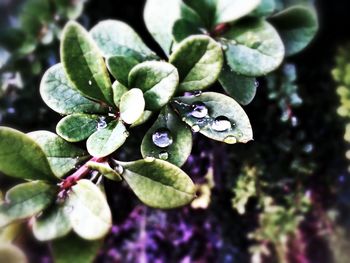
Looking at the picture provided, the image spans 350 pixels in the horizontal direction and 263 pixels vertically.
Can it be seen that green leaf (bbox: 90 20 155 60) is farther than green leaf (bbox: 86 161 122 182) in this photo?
Yes

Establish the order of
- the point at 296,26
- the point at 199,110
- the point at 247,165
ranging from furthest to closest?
the point at 247,165
the point at 296,26
the point at 199,110

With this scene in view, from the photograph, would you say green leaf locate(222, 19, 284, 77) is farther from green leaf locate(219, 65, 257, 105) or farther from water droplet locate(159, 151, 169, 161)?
water droplet locate(159, 151, 169, 161)

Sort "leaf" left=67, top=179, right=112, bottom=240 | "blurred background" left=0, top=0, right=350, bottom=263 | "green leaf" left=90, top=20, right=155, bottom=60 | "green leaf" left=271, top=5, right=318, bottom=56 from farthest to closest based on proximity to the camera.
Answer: "blurred background" left=0, top=0, right=350, bottom=263
"green leaf" left=271, top=5, right=318, bottom=56
"green leaf" left=90, top=20, right=155, bottom=60
"leaf" left=67, top=179, right=112, bottom=240

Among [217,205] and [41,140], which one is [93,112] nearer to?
[41,140]

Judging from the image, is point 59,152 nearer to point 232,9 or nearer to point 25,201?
point 25,201

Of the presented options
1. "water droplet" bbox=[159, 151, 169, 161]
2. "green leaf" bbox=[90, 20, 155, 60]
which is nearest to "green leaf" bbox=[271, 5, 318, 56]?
"green leaf" bbox=[90, 20, 155, 60]

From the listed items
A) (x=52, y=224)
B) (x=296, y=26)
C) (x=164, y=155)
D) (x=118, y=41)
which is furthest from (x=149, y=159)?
(x=296, y=26)
